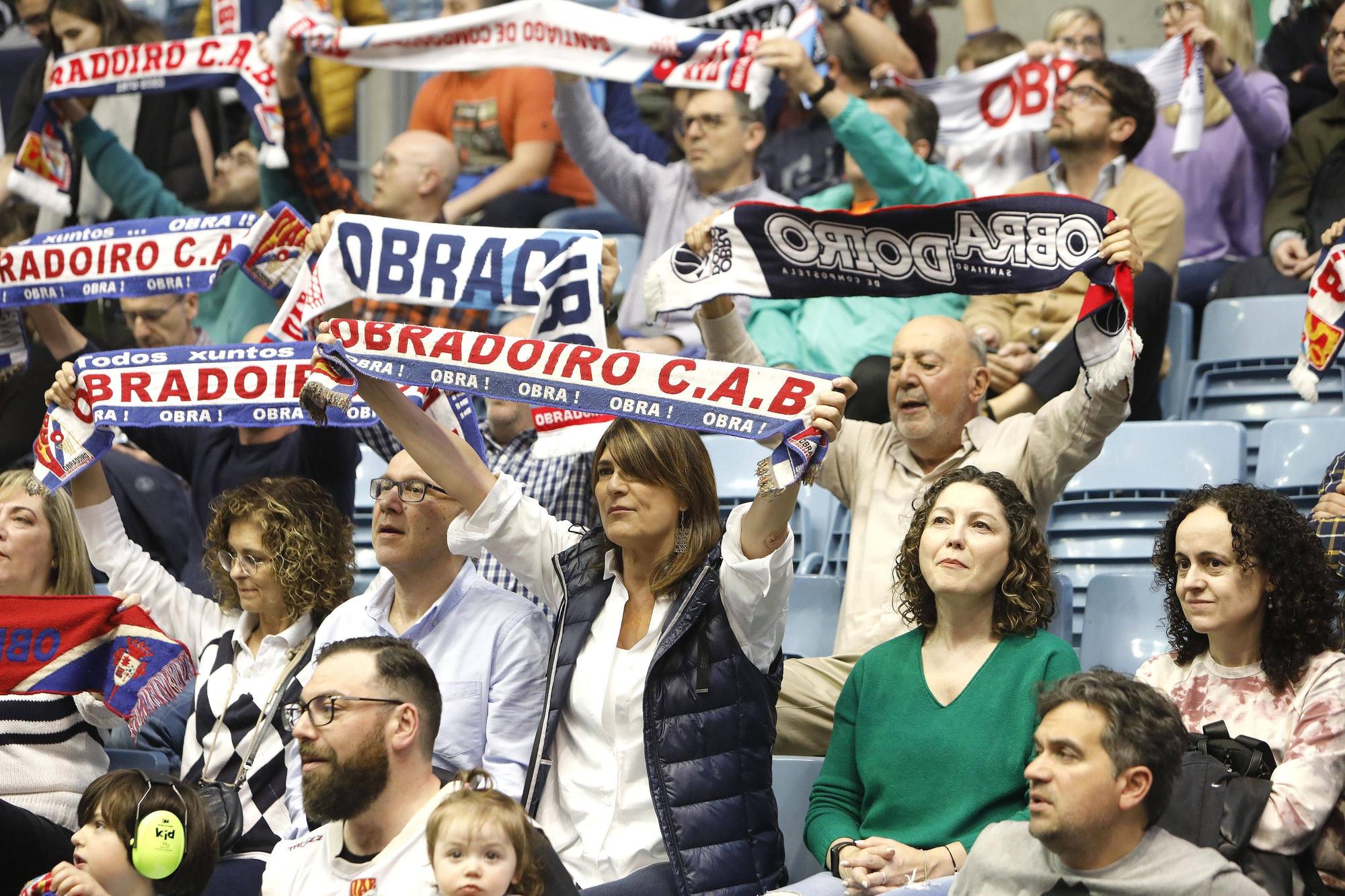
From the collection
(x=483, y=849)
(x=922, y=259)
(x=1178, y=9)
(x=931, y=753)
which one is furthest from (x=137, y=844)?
(x=1178, y=9)

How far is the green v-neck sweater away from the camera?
3.46m

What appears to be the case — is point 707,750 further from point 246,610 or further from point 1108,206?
point 1108,206

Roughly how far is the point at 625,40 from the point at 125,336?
2472 millimetres

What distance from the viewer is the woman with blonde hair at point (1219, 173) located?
6.80 m

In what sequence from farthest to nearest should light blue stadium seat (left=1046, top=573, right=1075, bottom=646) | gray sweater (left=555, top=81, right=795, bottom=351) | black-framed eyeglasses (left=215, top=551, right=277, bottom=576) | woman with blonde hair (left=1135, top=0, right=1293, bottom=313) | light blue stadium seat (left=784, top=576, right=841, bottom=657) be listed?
1. woman with blonde hair (left=1135, top=0, right=1293, bottom=313)
2. gray sweater (left=555, top=81, right=795, bottom=351)
3. light blue stadium seat (left=784, top=576, right=841, bottom=657)
4. light blue stadium seat (left=1046, top=573, right=1075, bottom=646)
5. black-framed eyeglasses (left=215, top=551, right=277, bottom=576)

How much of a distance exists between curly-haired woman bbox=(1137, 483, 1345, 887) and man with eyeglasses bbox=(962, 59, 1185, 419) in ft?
5.88

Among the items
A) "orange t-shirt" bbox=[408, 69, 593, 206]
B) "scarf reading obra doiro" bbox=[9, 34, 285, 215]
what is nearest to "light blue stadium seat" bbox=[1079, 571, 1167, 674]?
"scarf reading obra doiro" bbox=[9, 34, 285, 215]

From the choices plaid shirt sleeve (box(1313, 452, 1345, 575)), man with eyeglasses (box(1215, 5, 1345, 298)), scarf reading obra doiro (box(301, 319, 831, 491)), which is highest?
man with eyeglasses (box(1215, 5, 1345, 298))

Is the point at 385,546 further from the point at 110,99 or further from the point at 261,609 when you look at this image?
the point at 110,99

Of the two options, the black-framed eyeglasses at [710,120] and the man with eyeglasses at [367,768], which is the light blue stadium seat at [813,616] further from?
the black-framed eyeglasses at [710,120]

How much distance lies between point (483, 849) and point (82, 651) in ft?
5.76

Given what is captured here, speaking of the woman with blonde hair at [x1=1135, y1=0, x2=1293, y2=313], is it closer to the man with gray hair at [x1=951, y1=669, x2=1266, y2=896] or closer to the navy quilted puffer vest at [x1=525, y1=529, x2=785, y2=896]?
the navy quilted puffer vest at [x1=525, y1=529, x2=785, y2=896]

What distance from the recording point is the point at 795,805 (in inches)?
154

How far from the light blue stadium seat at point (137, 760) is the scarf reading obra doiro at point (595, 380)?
1286mm
